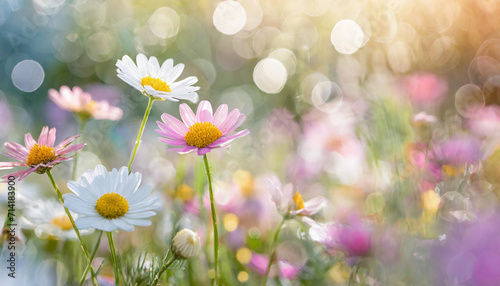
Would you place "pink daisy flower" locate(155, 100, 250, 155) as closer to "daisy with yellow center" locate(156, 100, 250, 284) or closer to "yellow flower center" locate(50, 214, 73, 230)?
"daisy with yellow center" locate(156, 100, 250, 284)

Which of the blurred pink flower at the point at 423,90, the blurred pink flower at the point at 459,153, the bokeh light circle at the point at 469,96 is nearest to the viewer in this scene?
the blurred pink flower at the point at 459,153

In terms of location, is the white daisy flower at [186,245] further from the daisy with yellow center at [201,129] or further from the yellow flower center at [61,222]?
the yellow flower center at [61,222]

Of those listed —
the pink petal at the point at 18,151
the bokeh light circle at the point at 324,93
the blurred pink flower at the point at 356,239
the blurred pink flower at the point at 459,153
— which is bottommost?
the bokeh light circle at the point at 324,93

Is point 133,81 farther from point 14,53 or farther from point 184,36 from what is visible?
point 14,53

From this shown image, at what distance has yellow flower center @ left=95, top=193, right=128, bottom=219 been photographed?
0.87 ft

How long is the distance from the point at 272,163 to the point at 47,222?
28cm

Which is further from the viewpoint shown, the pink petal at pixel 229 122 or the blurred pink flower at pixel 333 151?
the blurred pink flower at pixel 333 151

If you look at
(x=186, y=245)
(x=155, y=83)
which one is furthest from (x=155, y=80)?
(x=186, y=245)

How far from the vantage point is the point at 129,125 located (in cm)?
94

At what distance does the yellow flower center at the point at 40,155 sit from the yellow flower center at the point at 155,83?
0.23ft

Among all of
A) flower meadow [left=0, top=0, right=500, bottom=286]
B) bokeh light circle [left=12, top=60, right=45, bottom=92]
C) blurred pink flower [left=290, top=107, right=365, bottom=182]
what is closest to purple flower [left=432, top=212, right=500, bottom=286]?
flower meadow [left=0, top=0, right=500, bottom=286]

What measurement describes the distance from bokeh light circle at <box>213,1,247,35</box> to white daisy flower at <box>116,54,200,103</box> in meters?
1.09

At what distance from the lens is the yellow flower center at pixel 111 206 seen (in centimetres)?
27

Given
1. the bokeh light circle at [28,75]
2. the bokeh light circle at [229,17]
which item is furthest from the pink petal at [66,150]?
the bokeh light circle at [229,17]
